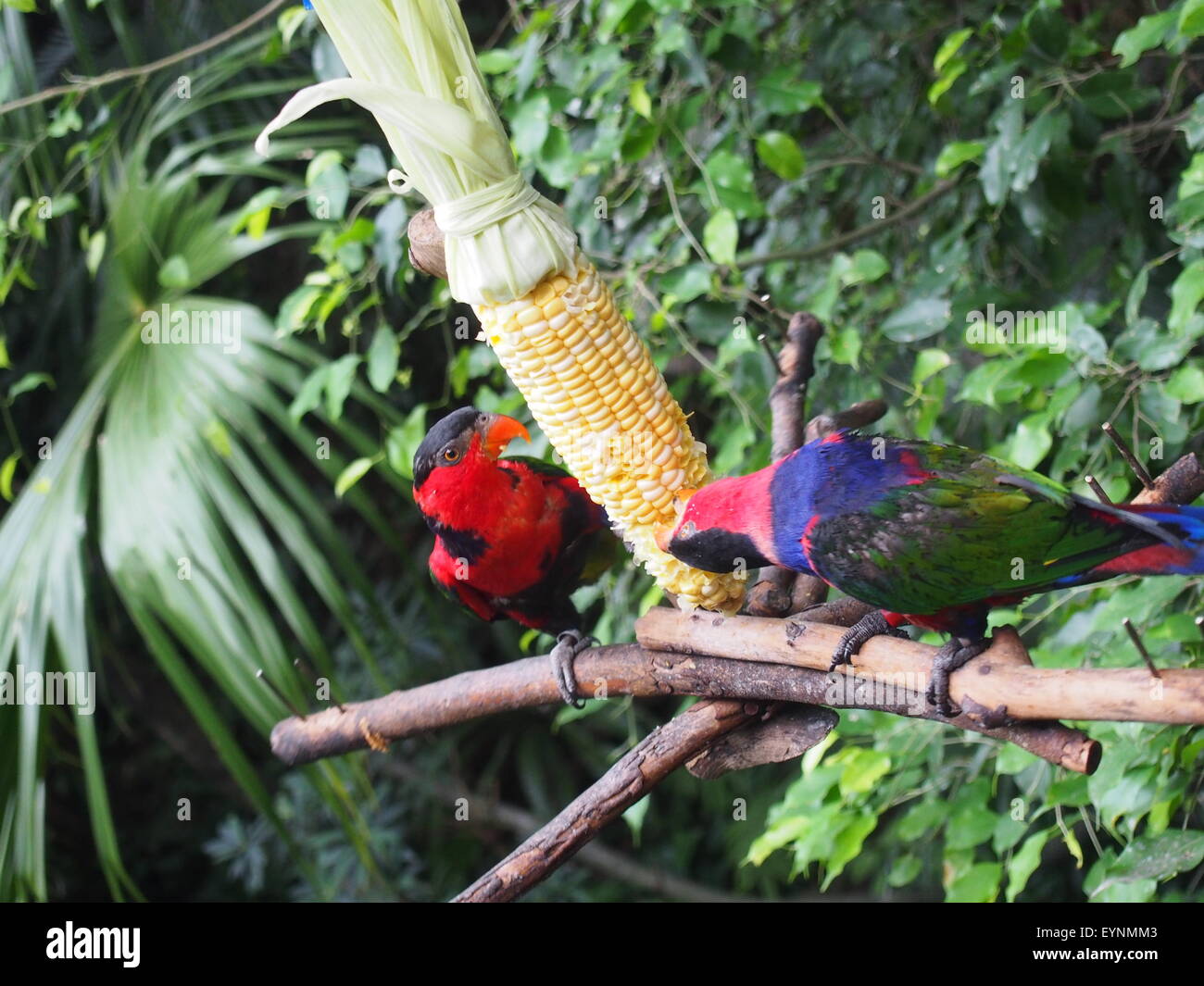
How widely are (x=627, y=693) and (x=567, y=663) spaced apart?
0.08 meters

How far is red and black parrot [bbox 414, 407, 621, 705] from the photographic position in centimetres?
115

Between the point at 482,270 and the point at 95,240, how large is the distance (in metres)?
1.30

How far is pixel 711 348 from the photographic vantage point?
2.13m

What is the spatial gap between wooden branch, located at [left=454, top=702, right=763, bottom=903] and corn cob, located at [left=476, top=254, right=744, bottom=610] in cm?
12

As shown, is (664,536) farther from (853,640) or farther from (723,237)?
(723,237)

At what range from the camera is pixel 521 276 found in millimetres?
928

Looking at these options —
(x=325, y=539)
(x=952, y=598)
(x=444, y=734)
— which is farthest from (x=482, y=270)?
(x=444, y=734)

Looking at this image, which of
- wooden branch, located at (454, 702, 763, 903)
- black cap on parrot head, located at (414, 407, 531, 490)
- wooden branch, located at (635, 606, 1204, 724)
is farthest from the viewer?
black cap on parrot head, located at (414, 407, 531, 490)

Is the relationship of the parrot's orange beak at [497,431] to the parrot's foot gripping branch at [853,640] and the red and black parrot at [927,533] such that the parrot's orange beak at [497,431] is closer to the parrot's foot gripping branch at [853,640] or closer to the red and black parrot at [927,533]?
the red and black parrot at [927,533]

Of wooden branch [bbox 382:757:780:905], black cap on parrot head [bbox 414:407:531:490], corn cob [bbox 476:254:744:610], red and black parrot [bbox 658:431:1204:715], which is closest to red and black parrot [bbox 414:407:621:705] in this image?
black cap on parrot head [bbox 414:407:531:490]

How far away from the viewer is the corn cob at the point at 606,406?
96 cm

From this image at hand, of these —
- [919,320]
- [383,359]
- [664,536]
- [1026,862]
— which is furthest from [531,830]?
[664,536]

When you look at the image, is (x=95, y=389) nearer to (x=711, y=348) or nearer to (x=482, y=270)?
(x=711, y=348)

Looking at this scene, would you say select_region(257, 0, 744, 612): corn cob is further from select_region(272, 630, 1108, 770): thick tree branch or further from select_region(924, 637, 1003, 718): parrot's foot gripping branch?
select_region(924, 637, 1003, 718): parrot's foot gripping branch
